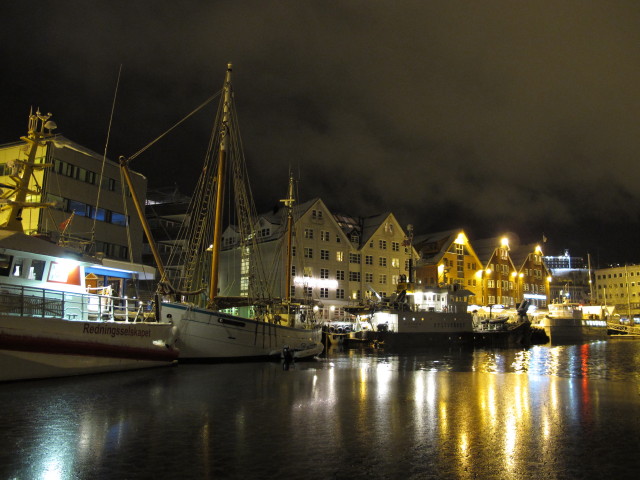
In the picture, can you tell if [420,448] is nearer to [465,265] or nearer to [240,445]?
[240,445]

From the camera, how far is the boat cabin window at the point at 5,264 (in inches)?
845

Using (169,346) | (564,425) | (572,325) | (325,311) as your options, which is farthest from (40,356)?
(572,325)

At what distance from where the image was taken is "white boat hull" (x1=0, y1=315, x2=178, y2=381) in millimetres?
18828

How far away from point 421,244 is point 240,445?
8390cm

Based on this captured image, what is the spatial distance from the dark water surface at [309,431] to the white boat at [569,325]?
71545mm

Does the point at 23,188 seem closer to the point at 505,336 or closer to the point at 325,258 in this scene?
the point at 325,258

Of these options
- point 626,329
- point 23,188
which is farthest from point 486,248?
point 23,188

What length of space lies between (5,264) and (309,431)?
16.2m

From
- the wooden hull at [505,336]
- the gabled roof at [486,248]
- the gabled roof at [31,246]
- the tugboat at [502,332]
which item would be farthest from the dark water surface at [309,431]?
the gabled roof at [486,248]

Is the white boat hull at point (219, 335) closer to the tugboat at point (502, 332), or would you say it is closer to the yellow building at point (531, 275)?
the tugboat at point (502, 332)

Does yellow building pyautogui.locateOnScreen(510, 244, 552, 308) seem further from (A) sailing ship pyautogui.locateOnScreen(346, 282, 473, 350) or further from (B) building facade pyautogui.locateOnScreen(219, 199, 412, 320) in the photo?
(A) sailing ship pyautogui.locateOnScreen(346, 282, 473, 350)

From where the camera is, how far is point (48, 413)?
42.4 ft

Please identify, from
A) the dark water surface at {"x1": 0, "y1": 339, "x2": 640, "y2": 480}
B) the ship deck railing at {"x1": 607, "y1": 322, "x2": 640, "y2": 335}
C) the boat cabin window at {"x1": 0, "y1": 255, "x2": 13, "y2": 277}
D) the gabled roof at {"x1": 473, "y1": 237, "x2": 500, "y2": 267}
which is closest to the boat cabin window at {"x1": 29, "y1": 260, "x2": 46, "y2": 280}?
the boat cabin window at {"x1": 0, "y1": 255, "x2": 13, "y2": 277}

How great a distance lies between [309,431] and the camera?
11609 millimetres
